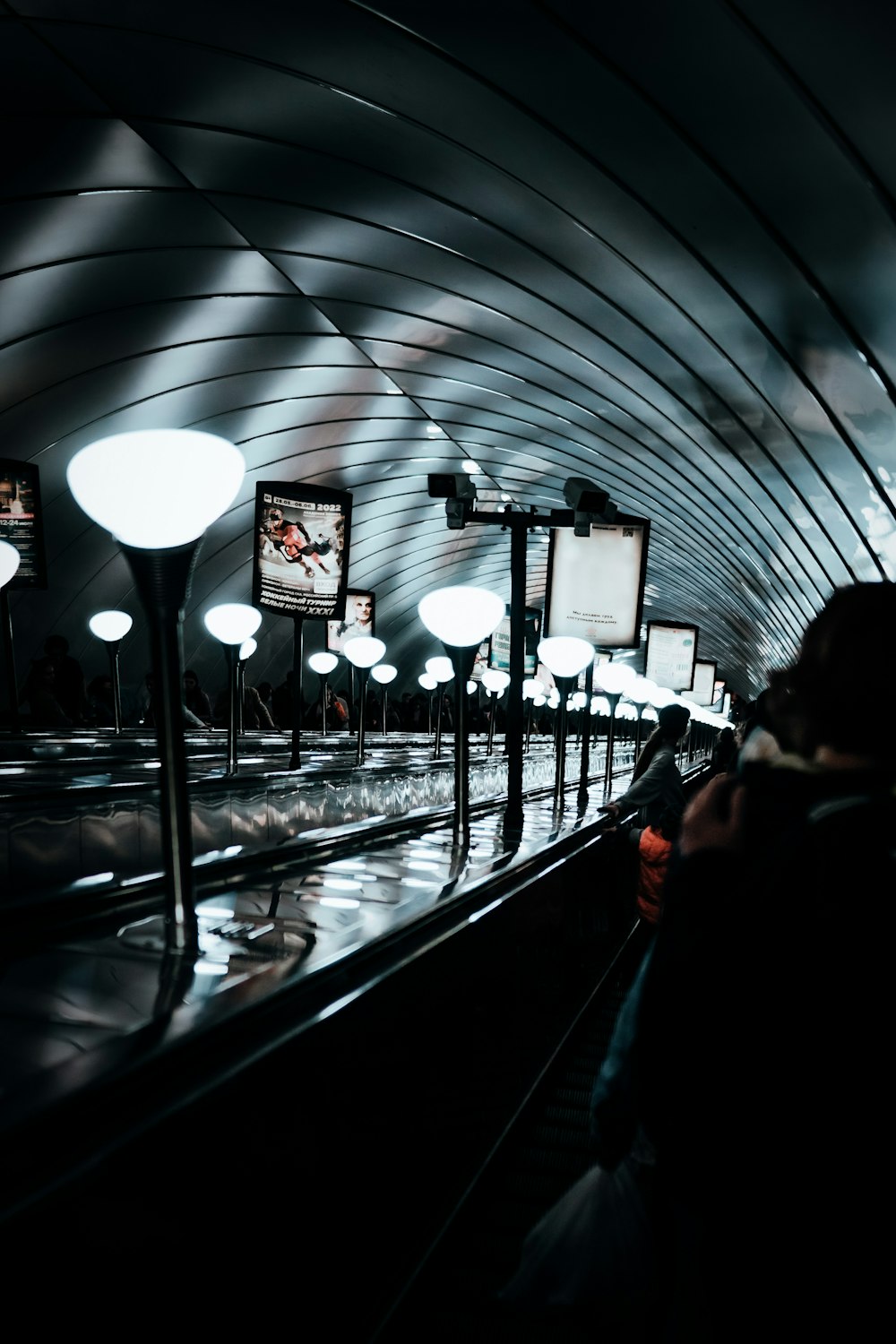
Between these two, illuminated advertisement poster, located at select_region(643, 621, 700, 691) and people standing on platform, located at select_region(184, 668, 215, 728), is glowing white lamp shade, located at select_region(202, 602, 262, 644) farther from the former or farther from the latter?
illuminated advertisement poster, located at select_region(643, 621, 700, 691)

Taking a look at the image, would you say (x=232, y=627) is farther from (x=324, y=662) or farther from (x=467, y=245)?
(x=324, y=662)

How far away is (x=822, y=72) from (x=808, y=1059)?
10.4 meters

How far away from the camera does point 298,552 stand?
1120cm

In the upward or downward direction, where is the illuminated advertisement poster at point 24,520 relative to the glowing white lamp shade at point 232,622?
upward

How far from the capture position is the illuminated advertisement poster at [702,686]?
42.1 m

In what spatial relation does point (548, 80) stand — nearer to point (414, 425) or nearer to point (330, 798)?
point (330, 798)

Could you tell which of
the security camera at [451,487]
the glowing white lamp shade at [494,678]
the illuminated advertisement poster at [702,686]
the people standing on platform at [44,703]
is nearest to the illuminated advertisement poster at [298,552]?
the security camera at [451,487]

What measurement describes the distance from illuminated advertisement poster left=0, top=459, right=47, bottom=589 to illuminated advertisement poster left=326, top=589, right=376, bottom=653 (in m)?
10.3

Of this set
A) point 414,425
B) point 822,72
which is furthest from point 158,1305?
point 414,425

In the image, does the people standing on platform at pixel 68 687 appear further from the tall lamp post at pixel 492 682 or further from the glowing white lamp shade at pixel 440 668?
the tall lamp post at pixel 492 682

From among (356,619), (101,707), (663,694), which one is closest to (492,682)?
(356,619)

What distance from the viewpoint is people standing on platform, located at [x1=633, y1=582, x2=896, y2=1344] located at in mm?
1461

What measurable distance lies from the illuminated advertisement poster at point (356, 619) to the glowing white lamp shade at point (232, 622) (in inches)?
534

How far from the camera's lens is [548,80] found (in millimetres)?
10633
